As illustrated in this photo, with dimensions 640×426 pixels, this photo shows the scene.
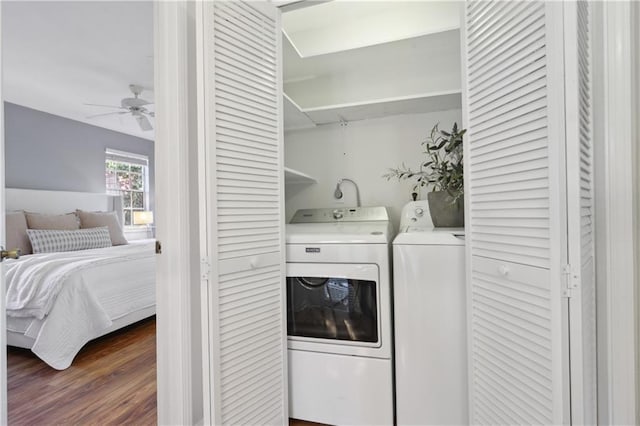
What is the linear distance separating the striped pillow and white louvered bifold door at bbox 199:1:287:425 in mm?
3029

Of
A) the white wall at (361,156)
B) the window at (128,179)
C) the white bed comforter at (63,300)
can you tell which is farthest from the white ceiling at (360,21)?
the window at (128,179)

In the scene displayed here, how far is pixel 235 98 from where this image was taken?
50.3 inches

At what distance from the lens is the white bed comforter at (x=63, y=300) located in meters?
2.18

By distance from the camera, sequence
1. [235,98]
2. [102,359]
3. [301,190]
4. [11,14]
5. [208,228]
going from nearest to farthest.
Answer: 1. [208,228]
2. [235,98]
3. [11,14]
4. [102,359]
5. [301,190]

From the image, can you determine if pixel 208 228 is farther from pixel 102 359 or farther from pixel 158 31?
pixel 102 359

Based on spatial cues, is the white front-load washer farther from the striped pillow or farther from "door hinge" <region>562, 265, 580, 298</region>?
the striped pillow

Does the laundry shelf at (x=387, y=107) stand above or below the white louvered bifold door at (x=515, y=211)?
above

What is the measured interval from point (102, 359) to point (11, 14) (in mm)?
2412

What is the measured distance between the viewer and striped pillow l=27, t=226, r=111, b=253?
3154 millimetres

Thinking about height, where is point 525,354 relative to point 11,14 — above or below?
below

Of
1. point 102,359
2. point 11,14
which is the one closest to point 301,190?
point 102,359

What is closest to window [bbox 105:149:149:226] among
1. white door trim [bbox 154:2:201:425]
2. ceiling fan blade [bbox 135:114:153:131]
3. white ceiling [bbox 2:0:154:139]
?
white ceiling [bbox 2:0:154:139]

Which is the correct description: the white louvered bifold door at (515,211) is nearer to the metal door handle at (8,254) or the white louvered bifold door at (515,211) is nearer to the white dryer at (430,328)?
the white dryer at (430,328)

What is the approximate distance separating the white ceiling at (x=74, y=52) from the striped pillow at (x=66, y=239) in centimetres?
149
